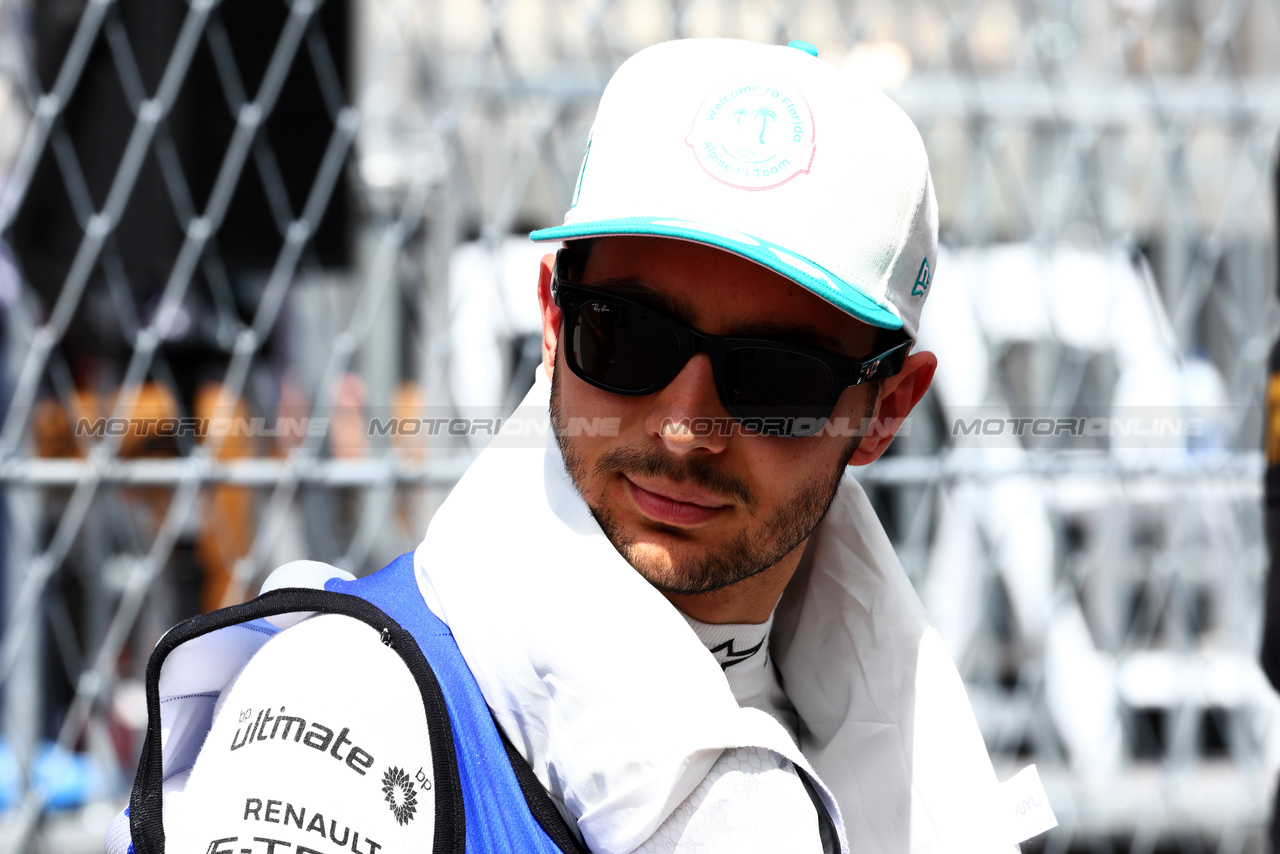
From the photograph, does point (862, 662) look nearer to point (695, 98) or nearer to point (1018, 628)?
point (695, 98)

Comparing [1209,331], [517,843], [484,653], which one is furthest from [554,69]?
[1209,331]

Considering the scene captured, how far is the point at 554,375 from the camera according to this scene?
902 millimetres

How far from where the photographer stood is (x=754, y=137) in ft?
2.56

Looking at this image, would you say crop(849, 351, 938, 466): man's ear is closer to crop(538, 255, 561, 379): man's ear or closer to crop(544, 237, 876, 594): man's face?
crop(544, 237, 876, 594): man's face

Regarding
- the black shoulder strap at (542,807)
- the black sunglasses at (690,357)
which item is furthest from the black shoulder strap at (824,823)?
the black sunglasses at (690,357)

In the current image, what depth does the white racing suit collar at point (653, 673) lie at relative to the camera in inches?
27.2

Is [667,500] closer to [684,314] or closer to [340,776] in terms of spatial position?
[684,314]

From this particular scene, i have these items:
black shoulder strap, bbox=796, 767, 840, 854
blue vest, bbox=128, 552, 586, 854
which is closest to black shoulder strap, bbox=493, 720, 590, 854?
blue vest, bbox=128, 552, 586, 854

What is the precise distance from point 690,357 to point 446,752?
35 centimetres

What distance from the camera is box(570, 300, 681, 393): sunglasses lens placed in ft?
2.65

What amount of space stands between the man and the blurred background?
0.79m

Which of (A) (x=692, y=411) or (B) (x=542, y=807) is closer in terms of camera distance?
(B) (x=542, y=807)

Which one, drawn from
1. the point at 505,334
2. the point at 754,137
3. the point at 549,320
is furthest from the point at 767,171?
the point at 505,334

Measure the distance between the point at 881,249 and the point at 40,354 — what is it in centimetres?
125
